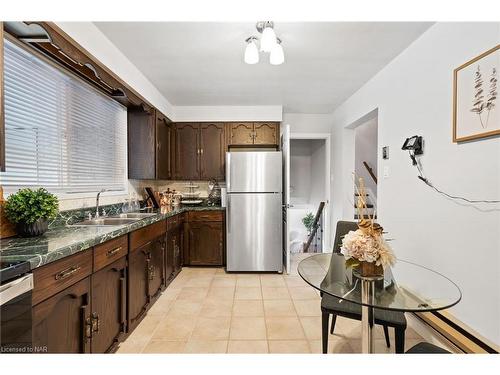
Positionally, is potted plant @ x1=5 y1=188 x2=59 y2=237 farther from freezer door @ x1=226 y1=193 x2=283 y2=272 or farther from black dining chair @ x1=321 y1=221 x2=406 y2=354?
freezer door @ x1=226 y1=193 x2=283 y2=272

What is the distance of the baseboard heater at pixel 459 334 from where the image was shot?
144cm

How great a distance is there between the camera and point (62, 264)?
4.03 feet

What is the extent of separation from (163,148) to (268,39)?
7.49 ft

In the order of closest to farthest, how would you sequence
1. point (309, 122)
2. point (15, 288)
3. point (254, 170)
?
point (15, 288)
point (254, 170)
point (309, 122)

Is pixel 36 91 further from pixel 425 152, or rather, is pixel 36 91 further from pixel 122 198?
pixel 425 152

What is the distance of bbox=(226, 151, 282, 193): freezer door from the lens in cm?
Result: 348

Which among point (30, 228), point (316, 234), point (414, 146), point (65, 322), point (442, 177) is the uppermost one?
point (414, 146)

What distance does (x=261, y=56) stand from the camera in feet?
8.04

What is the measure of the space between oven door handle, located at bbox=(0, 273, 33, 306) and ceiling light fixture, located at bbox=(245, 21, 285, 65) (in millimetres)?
1877

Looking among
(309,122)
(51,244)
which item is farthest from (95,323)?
(309,122)

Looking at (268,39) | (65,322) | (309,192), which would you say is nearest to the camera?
(65,322)

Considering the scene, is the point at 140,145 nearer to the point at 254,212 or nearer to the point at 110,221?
the point at 110,221
